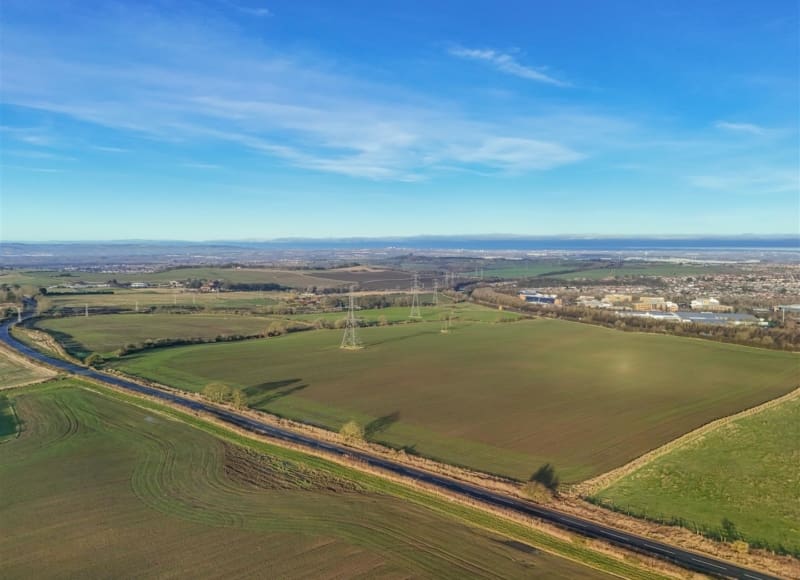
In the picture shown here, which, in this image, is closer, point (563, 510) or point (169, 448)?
point (563, 510)

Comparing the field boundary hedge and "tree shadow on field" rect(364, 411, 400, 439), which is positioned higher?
the field boundary hedge

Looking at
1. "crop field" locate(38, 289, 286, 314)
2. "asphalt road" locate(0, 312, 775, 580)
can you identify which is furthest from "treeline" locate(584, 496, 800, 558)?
"crop field" locate(38, 289, 286, 314)

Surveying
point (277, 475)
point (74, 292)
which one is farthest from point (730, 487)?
point (74, 292)

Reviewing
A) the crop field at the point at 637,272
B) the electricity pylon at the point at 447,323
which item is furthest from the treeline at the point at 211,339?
the crop field at the point at 637,272

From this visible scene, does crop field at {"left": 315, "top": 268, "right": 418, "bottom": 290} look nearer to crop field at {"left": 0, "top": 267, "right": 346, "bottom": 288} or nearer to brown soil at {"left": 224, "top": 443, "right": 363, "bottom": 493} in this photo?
crop field at {"left": 0, "top": 267, "right": 346, "bottom": 288}

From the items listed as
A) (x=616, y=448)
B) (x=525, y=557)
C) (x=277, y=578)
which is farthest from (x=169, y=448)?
(x=616, y=448)

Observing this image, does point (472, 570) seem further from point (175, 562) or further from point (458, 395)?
point (458, 395)
